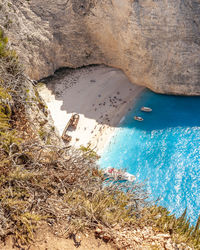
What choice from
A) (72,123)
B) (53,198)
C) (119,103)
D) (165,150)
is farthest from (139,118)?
(53,198)

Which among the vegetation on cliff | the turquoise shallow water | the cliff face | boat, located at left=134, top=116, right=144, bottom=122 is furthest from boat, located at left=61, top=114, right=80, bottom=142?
the vegetation on cliff

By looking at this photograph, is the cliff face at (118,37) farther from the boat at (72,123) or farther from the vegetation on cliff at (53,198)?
the vegetation on cliff at (53,198)

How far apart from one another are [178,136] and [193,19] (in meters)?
12.1

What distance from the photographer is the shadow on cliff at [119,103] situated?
2302cm

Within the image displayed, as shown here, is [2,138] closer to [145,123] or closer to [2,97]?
[2,97]

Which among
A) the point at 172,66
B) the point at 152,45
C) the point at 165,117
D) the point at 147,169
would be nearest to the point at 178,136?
the point at 165,117

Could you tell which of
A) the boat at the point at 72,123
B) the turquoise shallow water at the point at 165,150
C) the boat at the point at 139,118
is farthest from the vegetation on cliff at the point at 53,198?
the boat at the point at 139,118

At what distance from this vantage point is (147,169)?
19.0 metres

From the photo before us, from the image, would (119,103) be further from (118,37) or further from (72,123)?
(118,37)

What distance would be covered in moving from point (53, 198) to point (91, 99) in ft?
65.4

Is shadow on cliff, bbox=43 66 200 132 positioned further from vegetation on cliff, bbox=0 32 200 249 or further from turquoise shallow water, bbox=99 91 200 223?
vegetation on cliff, bbox=0 32 200 249

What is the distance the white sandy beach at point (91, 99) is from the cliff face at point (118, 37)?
5.13 feet

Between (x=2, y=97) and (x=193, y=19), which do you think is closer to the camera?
(x=2, y=97)

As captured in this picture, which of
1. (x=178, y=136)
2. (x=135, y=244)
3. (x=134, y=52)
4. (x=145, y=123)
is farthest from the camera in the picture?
(x=134, y=52)
